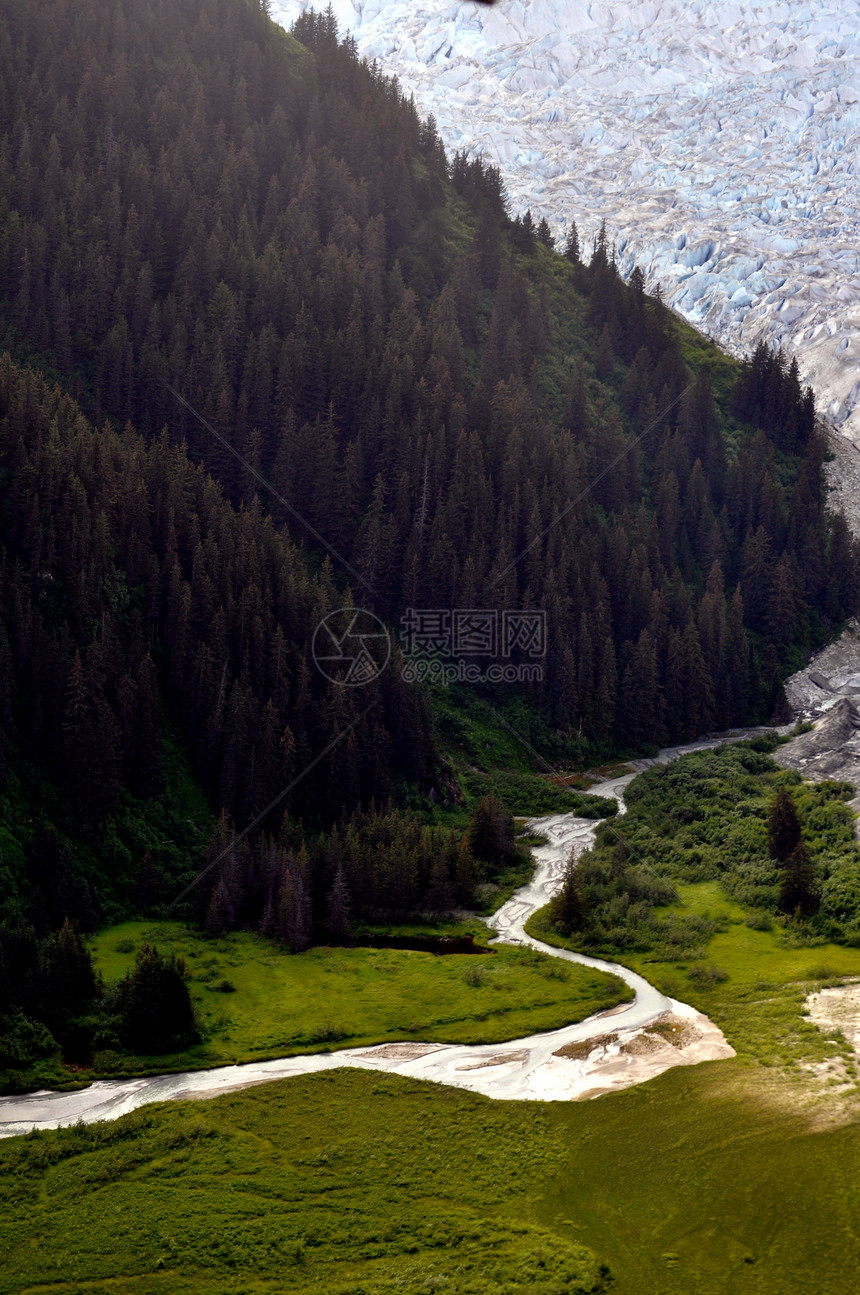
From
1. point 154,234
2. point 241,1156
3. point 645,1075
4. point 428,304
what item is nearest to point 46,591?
point 241,1156

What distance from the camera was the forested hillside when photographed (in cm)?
9969

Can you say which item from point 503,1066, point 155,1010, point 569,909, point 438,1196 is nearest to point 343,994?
point 503,1066

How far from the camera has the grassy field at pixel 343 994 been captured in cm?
7150

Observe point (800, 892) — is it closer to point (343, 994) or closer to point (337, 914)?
point (337, 914)

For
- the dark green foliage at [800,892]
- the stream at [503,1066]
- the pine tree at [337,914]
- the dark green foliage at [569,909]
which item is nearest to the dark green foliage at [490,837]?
the dark green foliage at [569,909]

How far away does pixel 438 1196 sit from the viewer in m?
55.0

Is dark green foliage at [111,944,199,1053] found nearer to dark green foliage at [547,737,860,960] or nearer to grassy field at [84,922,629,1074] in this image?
grassy field at [84,922,629,1074]

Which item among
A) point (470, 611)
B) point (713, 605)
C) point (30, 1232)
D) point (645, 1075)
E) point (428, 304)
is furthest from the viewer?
point (428, 304)

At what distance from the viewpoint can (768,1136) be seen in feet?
194

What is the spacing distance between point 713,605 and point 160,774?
3636 inches

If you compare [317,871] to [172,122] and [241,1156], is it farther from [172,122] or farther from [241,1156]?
[172,122]

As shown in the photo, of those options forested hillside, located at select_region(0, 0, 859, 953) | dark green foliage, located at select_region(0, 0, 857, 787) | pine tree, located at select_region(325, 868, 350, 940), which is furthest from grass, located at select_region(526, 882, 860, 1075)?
dark green foliage, located at select_region(0, 0, 857, 787)

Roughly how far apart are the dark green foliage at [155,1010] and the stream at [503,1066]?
2934 mm

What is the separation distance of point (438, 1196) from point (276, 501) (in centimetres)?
10698
